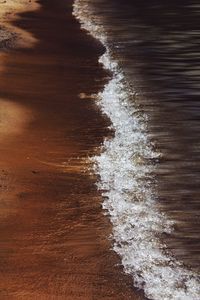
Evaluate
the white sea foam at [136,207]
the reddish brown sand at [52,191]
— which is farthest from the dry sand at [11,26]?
the white sea foam at [136,207]

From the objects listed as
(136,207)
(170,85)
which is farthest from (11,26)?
(136,207)

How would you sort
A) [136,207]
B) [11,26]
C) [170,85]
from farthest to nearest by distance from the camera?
[11,26], [170,85], [136,207]

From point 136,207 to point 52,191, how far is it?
1.14 meters

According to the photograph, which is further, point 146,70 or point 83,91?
point 146,70

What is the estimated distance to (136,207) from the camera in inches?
264

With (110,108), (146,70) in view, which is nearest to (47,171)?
(110,108)

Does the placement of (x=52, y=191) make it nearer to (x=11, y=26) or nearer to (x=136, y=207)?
(x=136, y=207)

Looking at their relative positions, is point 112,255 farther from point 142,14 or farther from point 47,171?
point 142,14

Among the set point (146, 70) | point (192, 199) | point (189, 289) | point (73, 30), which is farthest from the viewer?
point (73, 30)

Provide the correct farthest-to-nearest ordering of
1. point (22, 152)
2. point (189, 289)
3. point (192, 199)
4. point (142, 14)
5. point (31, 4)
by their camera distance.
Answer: point (31, 4) → point (142, 14) → point (22, 152) → point (192, 199) → point (189, 289)

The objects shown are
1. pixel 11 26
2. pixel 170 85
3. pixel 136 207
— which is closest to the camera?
pixel 136 207

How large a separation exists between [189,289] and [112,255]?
937mm

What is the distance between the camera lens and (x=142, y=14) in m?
19.1

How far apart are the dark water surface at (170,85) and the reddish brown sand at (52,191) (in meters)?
0.85
